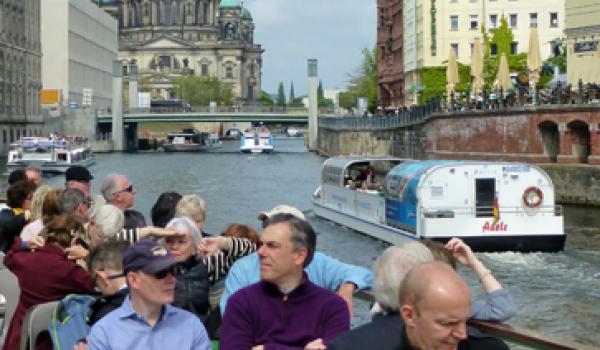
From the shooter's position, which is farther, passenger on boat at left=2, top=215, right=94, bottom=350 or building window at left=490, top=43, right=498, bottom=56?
building window at left=490, top=43, right=498, bottom=56

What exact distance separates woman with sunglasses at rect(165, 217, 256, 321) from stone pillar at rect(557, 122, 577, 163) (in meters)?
33.9

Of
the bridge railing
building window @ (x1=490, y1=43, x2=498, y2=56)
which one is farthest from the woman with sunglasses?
building window @ (x1=490, y1=43, x2=498, y2=56)

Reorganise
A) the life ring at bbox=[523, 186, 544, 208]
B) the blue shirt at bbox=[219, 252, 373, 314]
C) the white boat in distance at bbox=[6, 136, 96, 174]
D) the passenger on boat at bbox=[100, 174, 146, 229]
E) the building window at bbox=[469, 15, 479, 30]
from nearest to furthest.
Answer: the blue shirt at bbox=[219, 252, 373, 314]
the passenger on boat at bbox=[100, 174, 146, 229]
the life ring at bbox=[523, 186, 544, 208]
the white boat in distance at bbox=[6, 136, 96, 174]
the building window at bbox=[469, 15, 479, 30]

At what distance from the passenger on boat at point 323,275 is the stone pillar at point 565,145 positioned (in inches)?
1348

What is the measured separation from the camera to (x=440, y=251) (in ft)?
18.7

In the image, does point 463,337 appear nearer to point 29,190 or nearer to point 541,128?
point 29,190

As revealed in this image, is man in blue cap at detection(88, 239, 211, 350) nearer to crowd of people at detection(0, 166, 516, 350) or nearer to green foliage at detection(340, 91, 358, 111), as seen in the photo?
crowd of people at detection(0, 166, 516, 350)

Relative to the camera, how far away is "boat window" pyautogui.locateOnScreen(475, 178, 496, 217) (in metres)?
25.4

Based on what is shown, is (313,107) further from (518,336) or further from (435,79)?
(518,336)

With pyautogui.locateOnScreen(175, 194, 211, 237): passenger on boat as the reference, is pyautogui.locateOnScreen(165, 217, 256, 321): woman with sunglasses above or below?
below

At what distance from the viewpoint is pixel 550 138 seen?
139 ft

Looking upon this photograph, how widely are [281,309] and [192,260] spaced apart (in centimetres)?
138

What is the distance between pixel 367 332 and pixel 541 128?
38130mm

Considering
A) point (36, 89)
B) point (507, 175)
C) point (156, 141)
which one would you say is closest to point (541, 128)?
point (507, 175)
